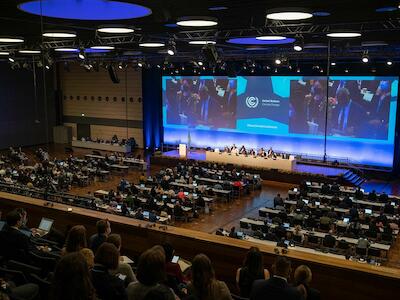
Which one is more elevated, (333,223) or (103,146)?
(103,146)

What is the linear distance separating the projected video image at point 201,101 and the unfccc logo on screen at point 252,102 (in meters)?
0.92

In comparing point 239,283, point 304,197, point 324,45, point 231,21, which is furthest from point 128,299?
point 324,45

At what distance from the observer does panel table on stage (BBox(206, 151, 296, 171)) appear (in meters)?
23.2

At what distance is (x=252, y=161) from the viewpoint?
24.4 m

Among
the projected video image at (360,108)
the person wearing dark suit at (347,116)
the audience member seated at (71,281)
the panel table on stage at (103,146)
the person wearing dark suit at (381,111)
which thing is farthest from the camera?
the panel table on stage at (103,146)

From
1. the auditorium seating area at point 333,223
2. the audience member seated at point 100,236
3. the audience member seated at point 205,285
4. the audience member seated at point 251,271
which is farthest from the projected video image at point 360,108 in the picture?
the audience member seated at point 205,285

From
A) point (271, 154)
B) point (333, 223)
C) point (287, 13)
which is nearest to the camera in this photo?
point (287, 13)

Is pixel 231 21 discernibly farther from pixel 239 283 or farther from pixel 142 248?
pixel 239 283

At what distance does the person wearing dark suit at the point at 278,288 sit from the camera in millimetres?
3785

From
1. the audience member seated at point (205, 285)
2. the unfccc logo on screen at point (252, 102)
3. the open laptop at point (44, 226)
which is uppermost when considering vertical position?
the unfccc logo on screen at point (252, 102)

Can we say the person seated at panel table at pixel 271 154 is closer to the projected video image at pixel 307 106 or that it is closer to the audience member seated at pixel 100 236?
the projected video image at pixel 307 106

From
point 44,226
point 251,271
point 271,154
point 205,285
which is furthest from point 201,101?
point 205,285

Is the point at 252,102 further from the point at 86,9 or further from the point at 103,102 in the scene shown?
Answer: the point at 86,9

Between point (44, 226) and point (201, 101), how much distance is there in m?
22.0
